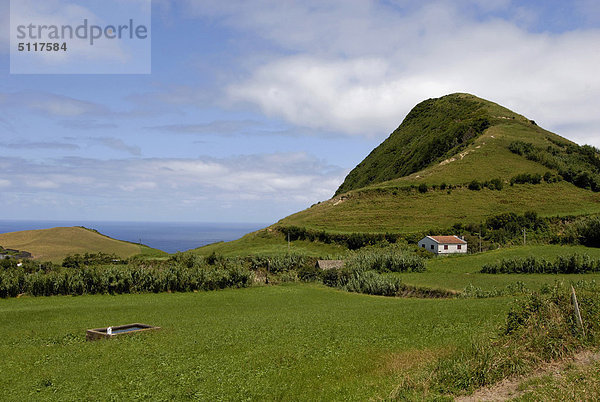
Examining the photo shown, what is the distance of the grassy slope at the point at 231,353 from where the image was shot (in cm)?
1402

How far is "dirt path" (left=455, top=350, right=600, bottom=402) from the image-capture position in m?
11.8

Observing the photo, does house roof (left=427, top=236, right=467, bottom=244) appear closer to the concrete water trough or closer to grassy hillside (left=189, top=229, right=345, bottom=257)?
grassy hillside (left=189, top=229, right=345, bottom=257)

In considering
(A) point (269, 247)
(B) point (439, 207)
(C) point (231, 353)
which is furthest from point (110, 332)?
(B) point (439, 207)

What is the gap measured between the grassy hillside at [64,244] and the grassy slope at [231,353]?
2301 inches

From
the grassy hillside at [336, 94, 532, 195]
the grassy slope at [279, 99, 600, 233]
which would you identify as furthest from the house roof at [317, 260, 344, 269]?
the grassy hillside at [336, 94, 532, 195]

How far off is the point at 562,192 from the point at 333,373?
10776 centimetres

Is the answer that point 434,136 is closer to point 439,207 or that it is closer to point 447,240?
point 439,207

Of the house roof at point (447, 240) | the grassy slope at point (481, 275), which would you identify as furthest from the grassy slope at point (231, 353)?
the house roof at point (447, 240)

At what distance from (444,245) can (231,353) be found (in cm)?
6568

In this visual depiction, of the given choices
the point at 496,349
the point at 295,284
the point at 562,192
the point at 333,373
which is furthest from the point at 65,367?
the point at 562,192

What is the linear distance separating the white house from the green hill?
8847 mm

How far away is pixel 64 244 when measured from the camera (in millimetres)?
93438

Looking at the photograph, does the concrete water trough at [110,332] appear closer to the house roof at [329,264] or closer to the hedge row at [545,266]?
the hedge row at [545,266]

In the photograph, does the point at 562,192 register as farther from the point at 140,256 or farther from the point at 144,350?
the point at 144,350
